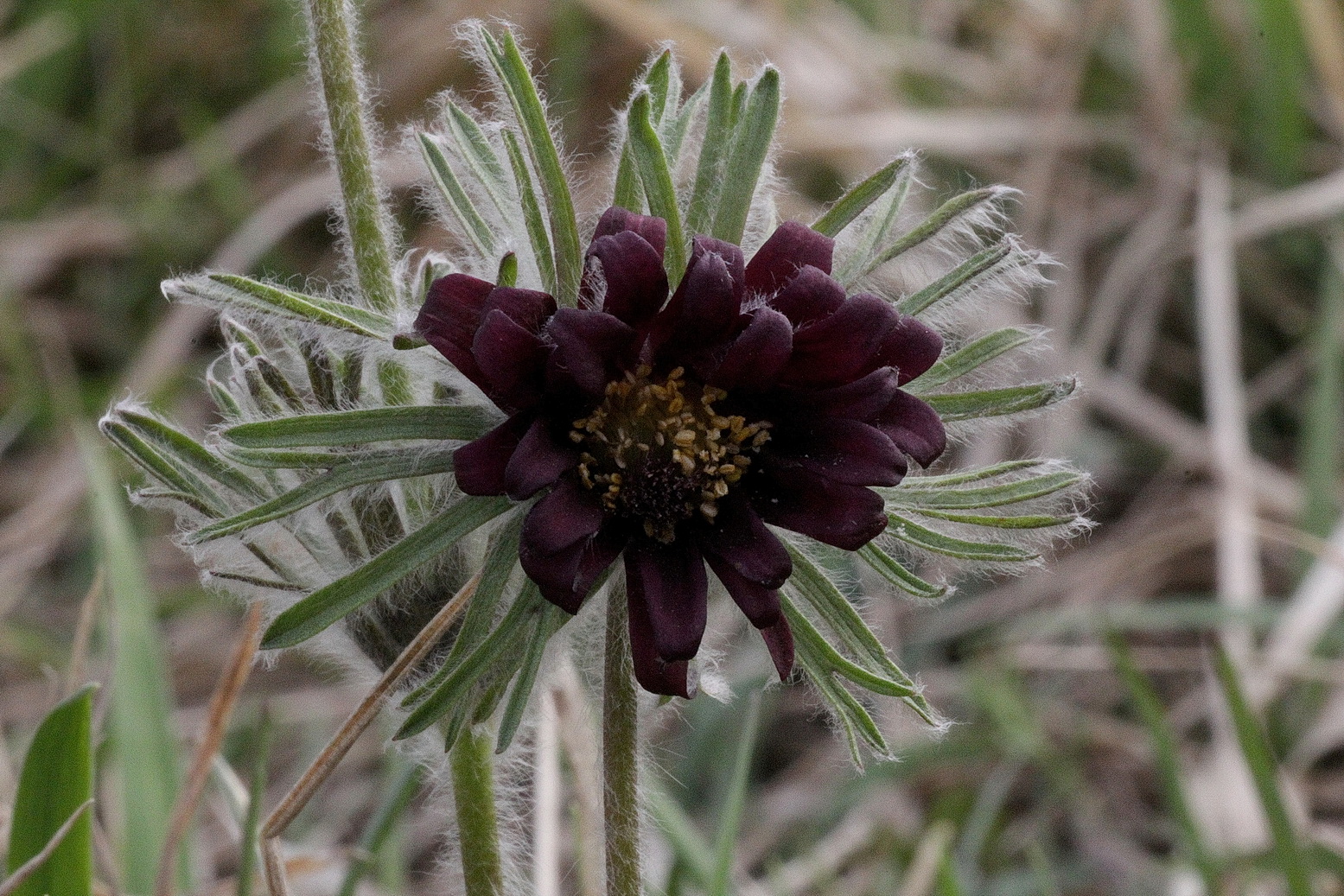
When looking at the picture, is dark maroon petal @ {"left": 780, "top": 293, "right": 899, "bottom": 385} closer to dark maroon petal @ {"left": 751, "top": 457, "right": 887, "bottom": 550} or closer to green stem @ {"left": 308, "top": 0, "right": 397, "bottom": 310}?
dark maroon petal @ {"left": 751, "top": 457, "right": 887, "bottom": 550}

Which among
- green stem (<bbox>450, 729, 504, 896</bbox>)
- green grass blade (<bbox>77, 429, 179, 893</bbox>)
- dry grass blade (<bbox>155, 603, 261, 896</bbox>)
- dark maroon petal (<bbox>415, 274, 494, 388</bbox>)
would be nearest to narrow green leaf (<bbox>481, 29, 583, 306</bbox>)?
dark maroon petal (<bbox>415, 274, 494, 388</bbox>)

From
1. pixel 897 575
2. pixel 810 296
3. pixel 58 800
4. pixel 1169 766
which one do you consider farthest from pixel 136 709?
pixel 1169 766

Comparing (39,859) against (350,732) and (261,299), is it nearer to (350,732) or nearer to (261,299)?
(350,732)

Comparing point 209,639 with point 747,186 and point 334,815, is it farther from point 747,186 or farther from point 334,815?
point 747,186

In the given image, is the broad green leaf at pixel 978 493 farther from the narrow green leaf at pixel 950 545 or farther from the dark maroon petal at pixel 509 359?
the dark maroon petal at pixel 509 359

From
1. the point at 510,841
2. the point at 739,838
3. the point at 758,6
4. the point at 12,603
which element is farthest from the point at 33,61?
the point at 510,841

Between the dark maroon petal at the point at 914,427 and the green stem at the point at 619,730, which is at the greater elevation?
the dark maroon petal at the point at 914,427

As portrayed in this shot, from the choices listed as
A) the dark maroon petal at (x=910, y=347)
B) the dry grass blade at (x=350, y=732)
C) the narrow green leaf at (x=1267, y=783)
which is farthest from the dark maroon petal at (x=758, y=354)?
the narrow green leaf at (x=1267, y=783)
